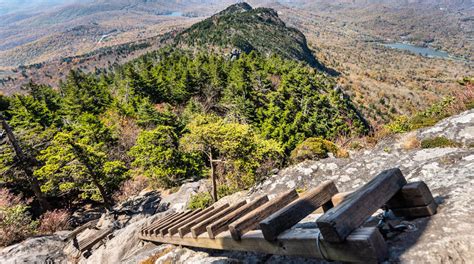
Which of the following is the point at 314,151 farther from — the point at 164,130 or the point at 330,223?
the point at 164,130

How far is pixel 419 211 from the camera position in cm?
226

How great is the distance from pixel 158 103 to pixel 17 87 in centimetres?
14126

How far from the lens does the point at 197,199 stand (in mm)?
11891

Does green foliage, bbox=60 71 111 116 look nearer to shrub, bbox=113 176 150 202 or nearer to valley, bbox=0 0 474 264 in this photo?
valley, bbox=0 0 474 264

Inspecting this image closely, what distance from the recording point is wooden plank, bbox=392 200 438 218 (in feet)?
7.32

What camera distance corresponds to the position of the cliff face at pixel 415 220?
75.9 inches

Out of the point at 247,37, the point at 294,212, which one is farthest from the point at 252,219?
the point at 247,37

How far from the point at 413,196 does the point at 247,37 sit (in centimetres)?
8473

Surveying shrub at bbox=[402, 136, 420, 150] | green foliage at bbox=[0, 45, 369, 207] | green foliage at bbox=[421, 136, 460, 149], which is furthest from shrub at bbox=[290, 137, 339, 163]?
green foliage at bbox=[421, 136, 460, 149]

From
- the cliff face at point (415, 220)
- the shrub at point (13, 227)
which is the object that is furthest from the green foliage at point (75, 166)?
the cliff face at point (415, 220)

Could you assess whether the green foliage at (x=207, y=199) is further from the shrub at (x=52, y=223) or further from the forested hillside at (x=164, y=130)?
the shrub at (x=52, y=223)

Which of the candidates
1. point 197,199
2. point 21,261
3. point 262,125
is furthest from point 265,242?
point 262,125

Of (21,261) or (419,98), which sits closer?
(21,261)

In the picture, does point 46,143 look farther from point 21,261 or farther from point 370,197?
point 370,197
